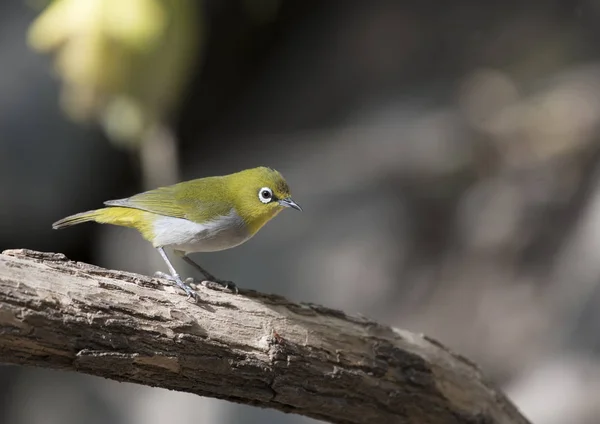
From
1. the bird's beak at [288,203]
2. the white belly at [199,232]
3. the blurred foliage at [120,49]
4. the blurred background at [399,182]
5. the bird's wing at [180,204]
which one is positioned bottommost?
the white belly at [199,232]

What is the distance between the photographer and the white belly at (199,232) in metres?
3.86

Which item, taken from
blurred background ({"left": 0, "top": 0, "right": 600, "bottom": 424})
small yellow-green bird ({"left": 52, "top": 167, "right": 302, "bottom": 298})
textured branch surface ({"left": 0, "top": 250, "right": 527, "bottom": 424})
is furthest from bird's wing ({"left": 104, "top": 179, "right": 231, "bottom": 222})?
blurred background ({"left": 0, "top": 0, "right": 600, "bottom": 424})

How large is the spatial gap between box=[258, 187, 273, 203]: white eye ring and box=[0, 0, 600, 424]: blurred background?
2.54 meters

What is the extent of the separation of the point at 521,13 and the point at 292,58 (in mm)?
3185

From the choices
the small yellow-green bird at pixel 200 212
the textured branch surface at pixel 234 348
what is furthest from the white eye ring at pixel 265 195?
the textured branch surface at pixel 234 348

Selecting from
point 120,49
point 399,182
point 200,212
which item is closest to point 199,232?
point 200,212

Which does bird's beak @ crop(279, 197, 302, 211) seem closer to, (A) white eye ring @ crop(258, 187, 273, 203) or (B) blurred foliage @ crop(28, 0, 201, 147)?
(A) white eye ring @ crop(258, 187, 273, 203)

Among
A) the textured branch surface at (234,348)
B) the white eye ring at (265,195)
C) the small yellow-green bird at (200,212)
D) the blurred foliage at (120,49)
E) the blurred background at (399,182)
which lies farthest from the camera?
the blurred background at (399,182)

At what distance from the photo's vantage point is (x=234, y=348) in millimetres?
3211

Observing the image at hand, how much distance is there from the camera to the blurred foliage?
11.5 feet

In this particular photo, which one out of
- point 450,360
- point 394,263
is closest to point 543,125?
point 394,263

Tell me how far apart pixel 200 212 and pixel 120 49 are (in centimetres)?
98

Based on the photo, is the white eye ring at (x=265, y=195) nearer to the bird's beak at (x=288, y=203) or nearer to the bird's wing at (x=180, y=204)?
the bird's beak at (x=288, y=203)

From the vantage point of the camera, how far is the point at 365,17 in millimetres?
10312
